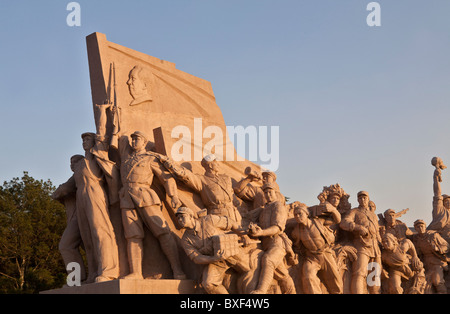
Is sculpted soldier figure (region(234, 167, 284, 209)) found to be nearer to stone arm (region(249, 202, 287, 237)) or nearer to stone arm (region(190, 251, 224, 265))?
stone arm (region(249, 202, 287, 237))

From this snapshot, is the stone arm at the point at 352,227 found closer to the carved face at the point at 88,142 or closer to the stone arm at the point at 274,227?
the stone arm at the point at 274,227

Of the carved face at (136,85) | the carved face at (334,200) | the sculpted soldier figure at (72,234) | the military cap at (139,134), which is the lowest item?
the sculpted soldier figure at (72,234)

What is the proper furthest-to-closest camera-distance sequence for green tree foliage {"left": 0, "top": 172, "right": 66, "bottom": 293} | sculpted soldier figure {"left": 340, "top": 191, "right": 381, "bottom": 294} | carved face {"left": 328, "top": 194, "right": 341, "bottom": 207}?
green tree foliage {"left": 0, "top": 172, "right": 66, "bottom": 293}, carved face {"left": 328, "top": 194, "right": 341, "bottom": 207}, sculpted soldier figure {"left": 340, "top": 191, "right": 381, "bottom": 294}

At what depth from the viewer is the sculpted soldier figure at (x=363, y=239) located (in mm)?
10258

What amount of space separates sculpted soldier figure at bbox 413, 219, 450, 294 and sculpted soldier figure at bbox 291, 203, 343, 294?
262cm

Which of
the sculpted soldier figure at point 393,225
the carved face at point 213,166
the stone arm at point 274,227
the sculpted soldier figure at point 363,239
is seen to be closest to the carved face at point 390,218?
the sculpted soldier figure at point 393,225

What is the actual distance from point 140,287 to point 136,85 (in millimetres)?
3235

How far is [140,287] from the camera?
8.38 m

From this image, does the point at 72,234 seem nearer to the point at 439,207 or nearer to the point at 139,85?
the point at 139,85

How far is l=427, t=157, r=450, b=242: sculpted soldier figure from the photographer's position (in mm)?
12570

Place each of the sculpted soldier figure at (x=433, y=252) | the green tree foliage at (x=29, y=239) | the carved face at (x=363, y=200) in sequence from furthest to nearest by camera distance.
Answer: the green tree foliage at (x=29, y=239)
the sculpted soldier figure at (x=433, y=252)
the carved face at (x=363, y=200)

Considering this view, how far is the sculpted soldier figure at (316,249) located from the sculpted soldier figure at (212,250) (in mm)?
1160

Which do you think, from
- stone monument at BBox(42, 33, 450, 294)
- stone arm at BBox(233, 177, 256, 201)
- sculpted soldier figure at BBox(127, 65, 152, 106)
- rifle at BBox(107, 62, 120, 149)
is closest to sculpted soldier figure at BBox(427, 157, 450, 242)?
stone monument at BBox(42, 33, 450, 294)
